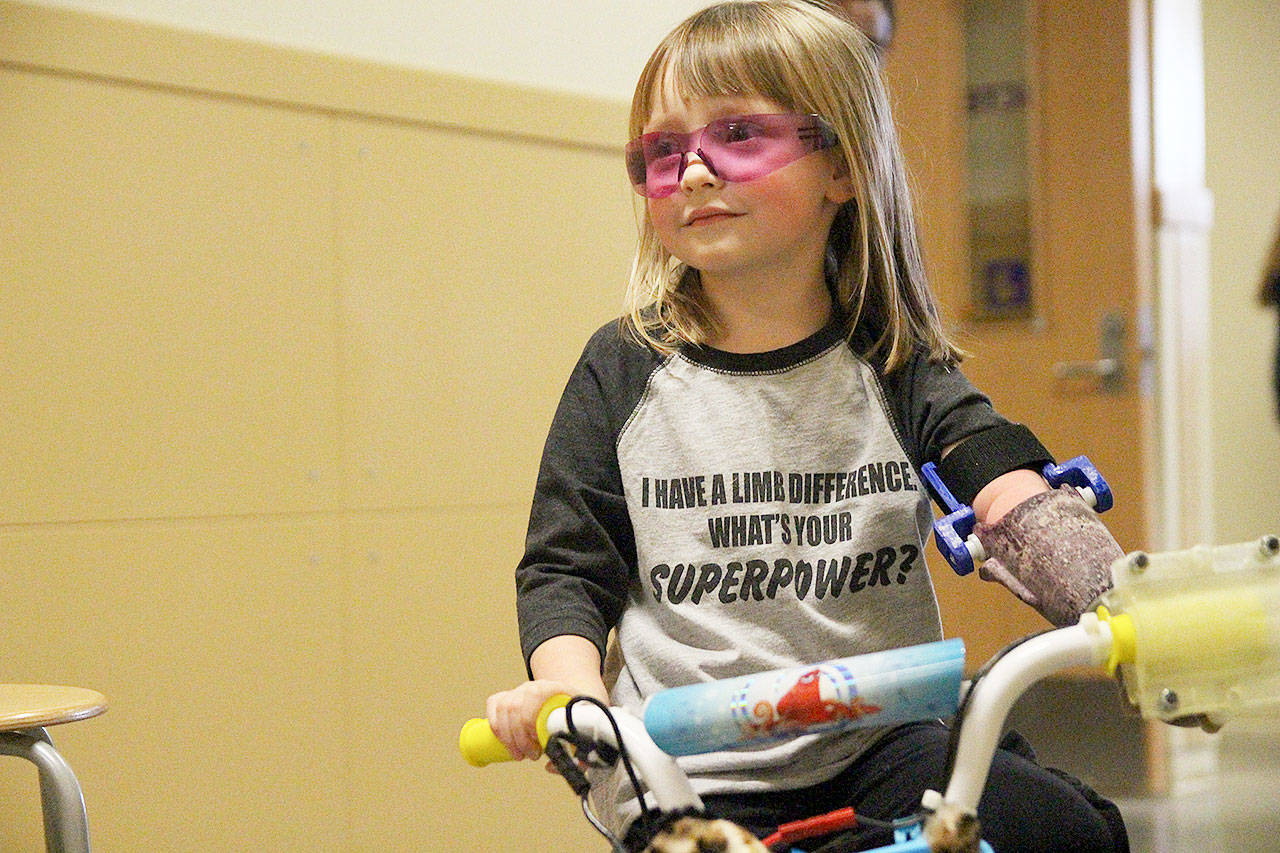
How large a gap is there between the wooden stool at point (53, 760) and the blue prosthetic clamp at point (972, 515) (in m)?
0.95

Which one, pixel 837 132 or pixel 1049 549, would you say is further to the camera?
pixel 837 132

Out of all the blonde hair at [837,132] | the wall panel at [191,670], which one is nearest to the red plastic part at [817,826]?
the blonde hair at [837,132]

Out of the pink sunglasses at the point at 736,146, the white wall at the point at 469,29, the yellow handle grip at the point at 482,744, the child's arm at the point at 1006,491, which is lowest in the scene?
the yellow handle grip at the point at 482,744

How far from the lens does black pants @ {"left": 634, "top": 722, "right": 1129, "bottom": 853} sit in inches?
39.2

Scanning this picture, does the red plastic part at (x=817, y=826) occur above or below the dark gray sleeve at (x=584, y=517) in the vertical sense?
below

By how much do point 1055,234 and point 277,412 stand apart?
262 centimetres

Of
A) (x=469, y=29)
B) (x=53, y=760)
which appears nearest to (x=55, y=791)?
(x=53, y=760)

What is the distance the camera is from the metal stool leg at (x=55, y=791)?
1412 mm

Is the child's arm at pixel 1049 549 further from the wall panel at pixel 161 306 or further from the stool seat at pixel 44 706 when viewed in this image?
the wall panel at pixel 161 306

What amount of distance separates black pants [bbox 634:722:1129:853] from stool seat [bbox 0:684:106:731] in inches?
29.2

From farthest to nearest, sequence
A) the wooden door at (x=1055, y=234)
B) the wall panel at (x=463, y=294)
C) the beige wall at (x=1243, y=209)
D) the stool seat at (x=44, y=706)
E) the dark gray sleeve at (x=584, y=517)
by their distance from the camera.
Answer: the beige wall at (x=1243, y=209) < the wooden door at (x=1055, y=234) < the wall panel at (x=463, y=294) < the stool seat at (x=44, y=706) < the dark gray sleeve at (x=584, y=517)

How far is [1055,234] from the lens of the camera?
3.91 metres

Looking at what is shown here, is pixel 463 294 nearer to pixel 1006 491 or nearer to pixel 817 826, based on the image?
pixel 1006 491

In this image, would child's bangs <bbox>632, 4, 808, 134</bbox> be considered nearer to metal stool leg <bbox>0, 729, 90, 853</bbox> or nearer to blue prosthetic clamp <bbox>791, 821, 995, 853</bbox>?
blue prosthetic clamp <bbox>791, 821, 995, 853</bbox>
